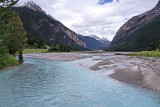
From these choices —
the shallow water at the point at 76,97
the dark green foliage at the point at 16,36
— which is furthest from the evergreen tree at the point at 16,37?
the shallow water at the point at 76,97

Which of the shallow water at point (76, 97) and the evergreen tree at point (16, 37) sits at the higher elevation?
the evergreen tree at point (16, 37)

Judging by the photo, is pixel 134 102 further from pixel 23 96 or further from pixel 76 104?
pixel 23 96

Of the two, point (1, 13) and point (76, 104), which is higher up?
point (1, 13)

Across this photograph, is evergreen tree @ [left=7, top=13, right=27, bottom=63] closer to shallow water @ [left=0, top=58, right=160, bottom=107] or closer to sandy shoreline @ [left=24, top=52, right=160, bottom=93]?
sandy shoreline @ [left=24, top=52, right=160, bottom=93]

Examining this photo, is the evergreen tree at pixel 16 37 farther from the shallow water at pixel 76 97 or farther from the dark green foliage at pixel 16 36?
the shallow water at pixel 76 97

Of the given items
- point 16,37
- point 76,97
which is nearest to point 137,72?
point 76,97

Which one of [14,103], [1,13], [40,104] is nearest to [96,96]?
[40,104]

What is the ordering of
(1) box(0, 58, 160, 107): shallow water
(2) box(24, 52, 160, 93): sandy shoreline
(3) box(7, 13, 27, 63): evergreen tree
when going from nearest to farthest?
(1) box(0, 58, 160, 107): shallow water → (2) box(24, 52, 160, 93): sandy shoreline → (3) box(7, 13, 27, 63): evergreen tree

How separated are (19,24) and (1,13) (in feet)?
92.7

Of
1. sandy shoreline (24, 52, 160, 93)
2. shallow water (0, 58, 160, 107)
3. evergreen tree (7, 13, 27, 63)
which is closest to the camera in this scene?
shallow water (0, 58, 160, 107)

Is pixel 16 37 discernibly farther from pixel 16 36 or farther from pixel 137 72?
pixel 137 72

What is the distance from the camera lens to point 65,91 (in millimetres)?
18906

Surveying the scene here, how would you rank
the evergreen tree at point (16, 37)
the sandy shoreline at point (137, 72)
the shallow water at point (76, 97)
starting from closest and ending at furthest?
the shallow water at point (76, 97) < the sandy shoreline at point (137, 72) < the evergreen tree at point (16, 37)

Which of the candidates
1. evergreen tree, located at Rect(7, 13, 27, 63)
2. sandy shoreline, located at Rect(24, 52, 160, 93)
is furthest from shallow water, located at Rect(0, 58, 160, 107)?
evergreen tree, located at Rect(7, 13, 27, 63)
